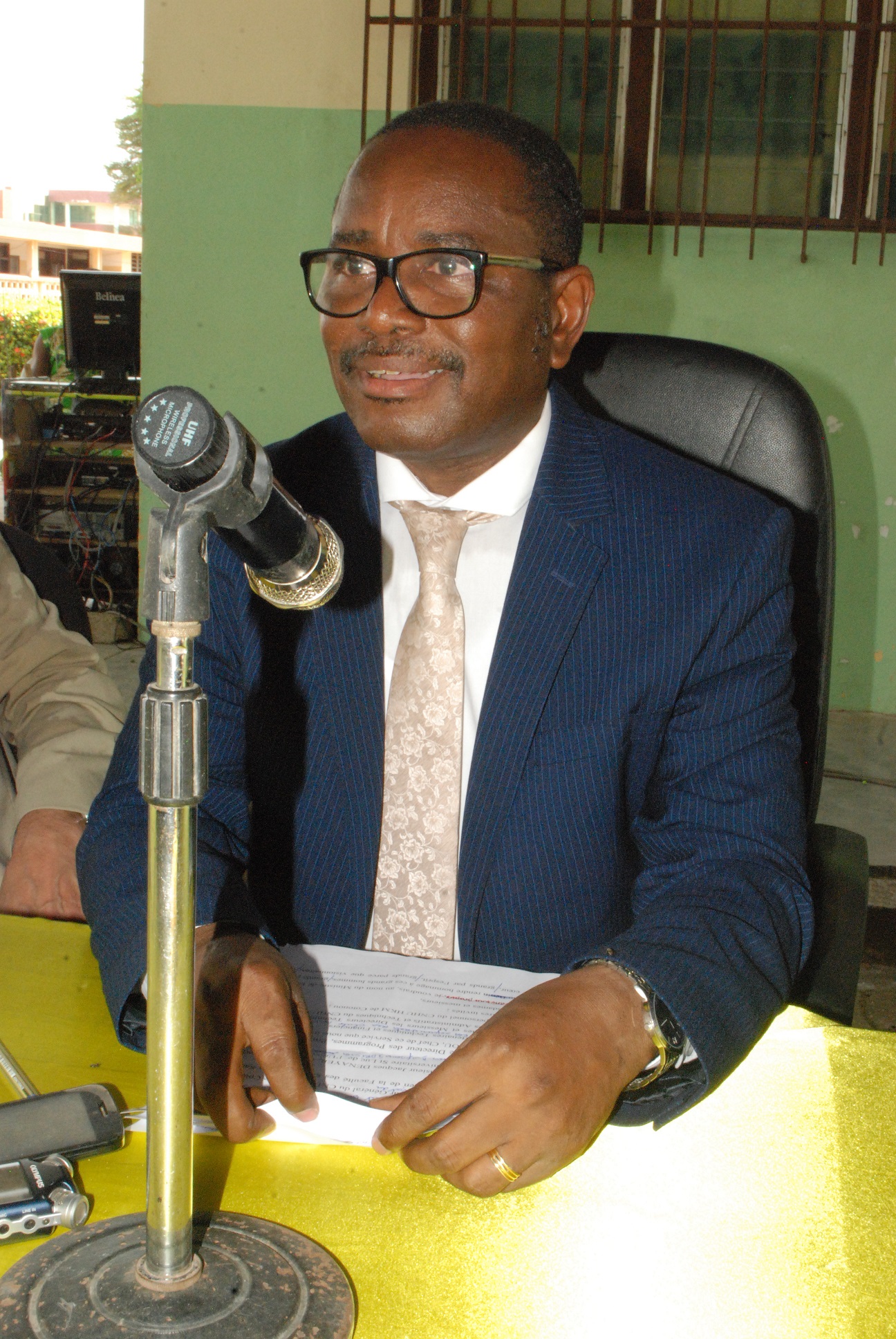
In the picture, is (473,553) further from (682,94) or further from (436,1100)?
(682,94)

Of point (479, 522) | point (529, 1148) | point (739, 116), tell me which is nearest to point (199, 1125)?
point (529, 1148)

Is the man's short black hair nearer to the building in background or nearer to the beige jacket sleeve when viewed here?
the beige jacket sleeve

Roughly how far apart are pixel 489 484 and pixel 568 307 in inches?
8.9

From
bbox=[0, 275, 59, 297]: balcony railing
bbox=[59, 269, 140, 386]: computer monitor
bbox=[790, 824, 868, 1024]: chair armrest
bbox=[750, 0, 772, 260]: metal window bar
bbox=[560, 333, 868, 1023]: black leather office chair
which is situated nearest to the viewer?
bbox=[790, 824, 868, 1024]: chair armrest

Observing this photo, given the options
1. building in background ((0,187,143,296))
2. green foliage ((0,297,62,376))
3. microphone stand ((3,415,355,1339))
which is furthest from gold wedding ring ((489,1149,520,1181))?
building in background ((0,187,143,296))

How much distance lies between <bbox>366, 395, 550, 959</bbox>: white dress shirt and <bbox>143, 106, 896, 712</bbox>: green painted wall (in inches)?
117

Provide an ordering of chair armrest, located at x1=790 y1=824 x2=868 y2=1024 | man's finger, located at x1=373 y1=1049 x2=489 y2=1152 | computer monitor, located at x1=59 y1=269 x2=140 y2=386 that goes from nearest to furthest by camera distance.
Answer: man's finger, located at x1=373 y1=1049 x2=489 y2=1152, chair armrest, located at x1=790 y1=824 x2=868 y2=1024, computer monitor, located at x1=59 y1=269 x2=140 y2=386

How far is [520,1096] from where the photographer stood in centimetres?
78

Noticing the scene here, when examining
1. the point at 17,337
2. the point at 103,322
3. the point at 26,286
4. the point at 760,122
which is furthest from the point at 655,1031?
the point at 26,286

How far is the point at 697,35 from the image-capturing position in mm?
4090

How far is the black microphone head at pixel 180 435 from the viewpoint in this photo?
52 centimetres

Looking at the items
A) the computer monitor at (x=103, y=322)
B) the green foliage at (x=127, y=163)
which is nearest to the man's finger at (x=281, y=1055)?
the computer monitor at (x=103, y=322)

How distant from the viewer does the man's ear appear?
1.33 metres

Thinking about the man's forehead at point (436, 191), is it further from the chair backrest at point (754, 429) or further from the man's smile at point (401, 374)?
the chair backrest at point (754, 429)
